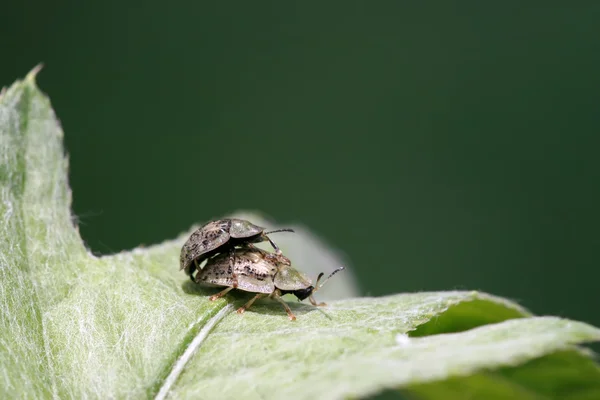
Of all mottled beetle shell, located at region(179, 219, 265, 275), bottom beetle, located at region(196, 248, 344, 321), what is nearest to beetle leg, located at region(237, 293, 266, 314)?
bottom beetle, located at region(196, 248, 344, 321)

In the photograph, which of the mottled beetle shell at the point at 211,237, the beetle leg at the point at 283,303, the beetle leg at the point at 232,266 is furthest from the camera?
the mottled beetle shell at the point at 211,237

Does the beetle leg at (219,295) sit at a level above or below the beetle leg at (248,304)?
above

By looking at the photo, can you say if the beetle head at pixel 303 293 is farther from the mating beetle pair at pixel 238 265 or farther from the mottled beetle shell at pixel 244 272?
the mottled beetle shell at pixel 244 272

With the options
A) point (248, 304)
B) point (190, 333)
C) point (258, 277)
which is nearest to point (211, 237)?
point (258, 277)

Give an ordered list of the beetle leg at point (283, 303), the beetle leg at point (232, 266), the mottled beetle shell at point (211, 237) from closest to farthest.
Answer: the beetle leg at point (283, 303), the beetle leg at point (232, 266), the mottled beetle shell at point (211, 237)

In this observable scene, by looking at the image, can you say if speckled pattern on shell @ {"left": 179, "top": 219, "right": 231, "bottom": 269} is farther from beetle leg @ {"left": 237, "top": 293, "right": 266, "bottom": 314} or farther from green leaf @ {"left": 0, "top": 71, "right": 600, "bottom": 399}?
beetle leg @ {"left": 237, "top": 293, "right": 266, "bottom": 314}

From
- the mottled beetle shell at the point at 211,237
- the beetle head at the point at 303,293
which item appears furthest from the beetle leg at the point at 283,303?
the mottled beetle shell at the point at 211,237
